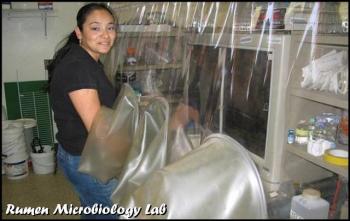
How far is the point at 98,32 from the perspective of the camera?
1077mm

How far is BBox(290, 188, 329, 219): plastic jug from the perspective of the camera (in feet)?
2.19

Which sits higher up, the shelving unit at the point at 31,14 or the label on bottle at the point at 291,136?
the shelving unit at the point at 31,14

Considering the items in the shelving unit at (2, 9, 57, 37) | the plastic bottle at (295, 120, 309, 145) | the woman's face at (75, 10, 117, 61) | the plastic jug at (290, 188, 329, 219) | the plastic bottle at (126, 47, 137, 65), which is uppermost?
the shelving unit at (2, 9, 57, 37)

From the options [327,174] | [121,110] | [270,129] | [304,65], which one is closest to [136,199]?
[121,110]

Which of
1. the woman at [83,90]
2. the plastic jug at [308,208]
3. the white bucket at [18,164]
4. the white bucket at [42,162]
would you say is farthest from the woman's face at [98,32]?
the white bucket at [42,162]

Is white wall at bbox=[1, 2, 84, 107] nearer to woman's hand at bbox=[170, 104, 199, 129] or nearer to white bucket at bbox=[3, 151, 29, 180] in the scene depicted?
white bucket at bbox=[3, 151, 29, 180]

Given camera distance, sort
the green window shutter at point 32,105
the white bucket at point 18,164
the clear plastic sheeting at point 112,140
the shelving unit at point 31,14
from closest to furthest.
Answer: the clear plastic sheeting at point 112,140 → the white bucket at point 18,164 → the shelving unit at point 31,14 → the green window shutter at point 32,105

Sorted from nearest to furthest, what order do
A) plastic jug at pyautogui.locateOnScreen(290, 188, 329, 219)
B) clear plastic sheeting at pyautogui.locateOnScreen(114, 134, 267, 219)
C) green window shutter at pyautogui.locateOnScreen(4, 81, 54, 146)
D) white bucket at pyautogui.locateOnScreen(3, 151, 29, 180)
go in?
clear plastic sheeting at pyautogui.locateOnScreen(114, 134, 267, 219), plastic jug at pyautogui.locateOnScreen(290, 188, 329, 219), white bucket at pyautogui.locateOnScreen(3, 151, 29, 180), green window shutter at pyautogui.locateOnScreen(4, 81, 54, 146)

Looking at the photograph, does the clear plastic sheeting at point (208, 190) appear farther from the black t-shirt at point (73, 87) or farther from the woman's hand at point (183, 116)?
the black t-shirt at point (73, 87)

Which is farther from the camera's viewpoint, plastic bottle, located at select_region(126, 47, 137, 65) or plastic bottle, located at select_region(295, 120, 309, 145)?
plastic bottle, located at select_region(126, 47, 137, 65)

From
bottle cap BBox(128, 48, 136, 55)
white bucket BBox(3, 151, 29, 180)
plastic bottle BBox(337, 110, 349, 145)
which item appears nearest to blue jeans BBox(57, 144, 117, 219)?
bottle cap BBox(128, 48, 136, 55)

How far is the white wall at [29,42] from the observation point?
8.71 ft

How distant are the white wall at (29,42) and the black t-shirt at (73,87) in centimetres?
172

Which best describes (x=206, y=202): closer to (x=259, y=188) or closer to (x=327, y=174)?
(x=259, y=188)
